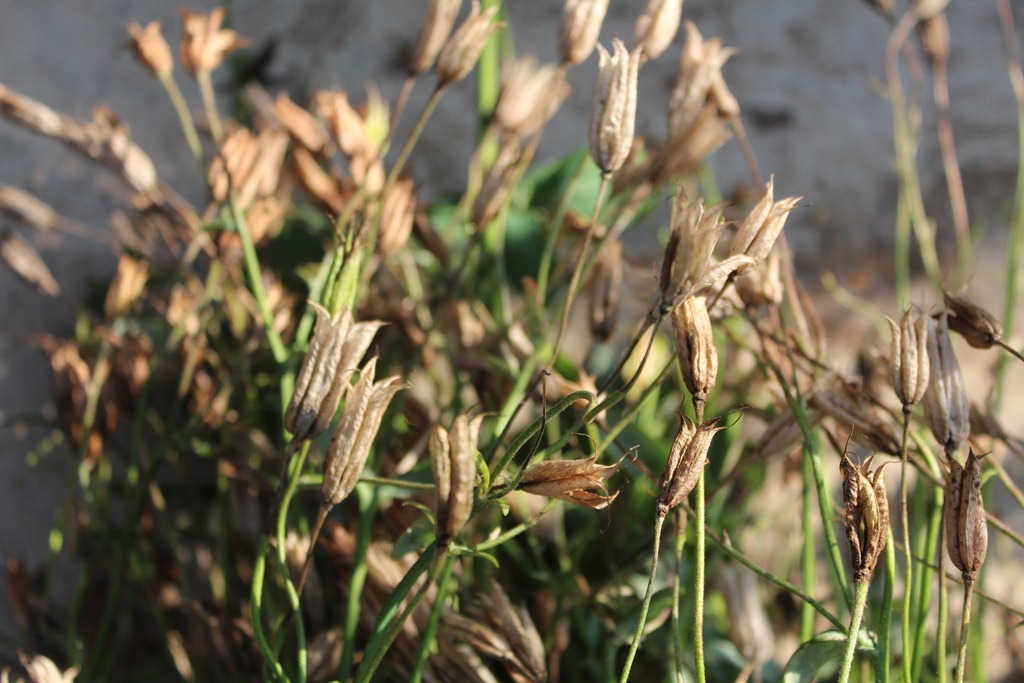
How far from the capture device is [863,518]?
0.29 m

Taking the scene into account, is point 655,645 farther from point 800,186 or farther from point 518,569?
point 800,186

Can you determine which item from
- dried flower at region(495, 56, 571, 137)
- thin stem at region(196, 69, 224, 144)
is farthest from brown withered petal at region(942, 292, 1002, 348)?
thin stem at region(196, 69, 224, 144)

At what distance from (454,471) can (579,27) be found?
0.82ft

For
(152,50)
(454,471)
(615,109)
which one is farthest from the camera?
(152,50)

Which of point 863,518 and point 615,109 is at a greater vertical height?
point 615,109

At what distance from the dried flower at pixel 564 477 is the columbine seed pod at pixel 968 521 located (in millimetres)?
114

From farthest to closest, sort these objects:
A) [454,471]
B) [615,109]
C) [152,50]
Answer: [152,50]
[615,109]
[454,471]

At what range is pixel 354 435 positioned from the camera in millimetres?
307

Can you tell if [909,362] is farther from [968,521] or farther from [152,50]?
[152,50]

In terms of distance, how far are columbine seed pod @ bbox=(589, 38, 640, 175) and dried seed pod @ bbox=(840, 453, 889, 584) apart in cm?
16

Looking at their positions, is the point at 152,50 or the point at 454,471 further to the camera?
the point at 152,50

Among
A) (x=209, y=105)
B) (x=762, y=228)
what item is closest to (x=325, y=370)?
(x=762, y=228)

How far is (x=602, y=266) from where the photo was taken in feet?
1.60

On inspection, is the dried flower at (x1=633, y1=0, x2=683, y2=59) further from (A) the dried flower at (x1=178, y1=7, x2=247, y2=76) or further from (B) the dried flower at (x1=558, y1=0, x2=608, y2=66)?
(A) the dried flower at (x1=178, y1=7, x2=247, y2=76)
